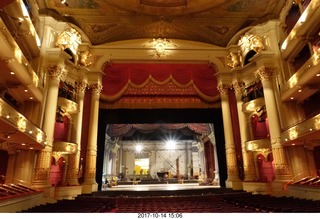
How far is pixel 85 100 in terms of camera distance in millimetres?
12844

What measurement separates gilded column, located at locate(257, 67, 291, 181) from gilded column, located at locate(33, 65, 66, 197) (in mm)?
9735

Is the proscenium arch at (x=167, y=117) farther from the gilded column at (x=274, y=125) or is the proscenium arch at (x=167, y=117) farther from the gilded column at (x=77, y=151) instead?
the gilded column at (x=274, y=125)

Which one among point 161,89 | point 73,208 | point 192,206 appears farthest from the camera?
point 161,89

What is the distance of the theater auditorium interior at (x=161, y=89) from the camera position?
9141 millimetres

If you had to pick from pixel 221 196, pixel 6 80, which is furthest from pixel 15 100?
pixel 221 196

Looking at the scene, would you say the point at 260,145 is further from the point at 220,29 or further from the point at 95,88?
the point at 95,88

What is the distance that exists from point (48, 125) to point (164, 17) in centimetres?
837

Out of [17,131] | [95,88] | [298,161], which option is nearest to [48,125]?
[17,131]

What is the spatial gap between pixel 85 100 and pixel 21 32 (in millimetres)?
4477

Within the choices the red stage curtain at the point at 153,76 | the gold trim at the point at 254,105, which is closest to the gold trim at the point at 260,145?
the gold trim at the point at 254,105

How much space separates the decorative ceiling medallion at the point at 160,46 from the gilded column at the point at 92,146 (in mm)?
3835

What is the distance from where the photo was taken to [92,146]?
478 inches

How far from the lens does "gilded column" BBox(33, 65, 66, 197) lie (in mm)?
9352

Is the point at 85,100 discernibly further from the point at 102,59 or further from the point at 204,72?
the point at 204,72
